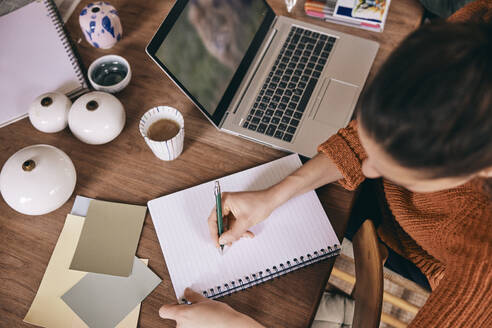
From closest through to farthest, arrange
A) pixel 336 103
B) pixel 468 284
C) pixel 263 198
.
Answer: pixel 468 284 < pixel 263 198 < pixel 336 103

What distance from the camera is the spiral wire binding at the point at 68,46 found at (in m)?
0.86

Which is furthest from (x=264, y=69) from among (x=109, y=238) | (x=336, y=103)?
(x=109, y=238)

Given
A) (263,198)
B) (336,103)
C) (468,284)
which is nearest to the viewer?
(468,284)

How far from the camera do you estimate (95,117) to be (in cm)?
75

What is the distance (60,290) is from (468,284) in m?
0.71

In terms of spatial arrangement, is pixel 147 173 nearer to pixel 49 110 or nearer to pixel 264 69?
pixel 49 110

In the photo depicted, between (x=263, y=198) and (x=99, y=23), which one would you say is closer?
(x=263, y=198)

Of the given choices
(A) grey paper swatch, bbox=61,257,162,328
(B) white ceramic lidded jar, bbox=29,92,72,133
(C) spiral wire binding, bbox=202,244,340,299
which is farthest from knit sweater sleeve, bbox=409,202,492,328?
(B) white ceramic lidded jar, bbox=29,92,72,133

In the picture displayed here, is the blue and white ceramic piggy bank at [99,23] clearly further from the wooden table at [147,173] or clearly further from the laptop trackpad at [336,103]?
the laptop trackpad at [336,103]

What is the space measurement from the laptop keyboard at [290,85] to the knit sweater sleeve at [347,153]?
99 mm

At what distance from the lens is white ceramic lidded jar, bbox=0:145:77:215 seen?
67cm

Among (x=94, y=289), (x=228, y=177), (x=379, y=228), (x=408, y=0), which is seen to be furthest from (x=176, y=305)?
(x=408, y=0)

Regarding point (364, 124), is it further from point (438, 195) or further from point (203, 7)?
point (203, 7)

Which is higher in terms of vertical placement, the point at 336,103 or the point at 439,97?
the point at 439,97
